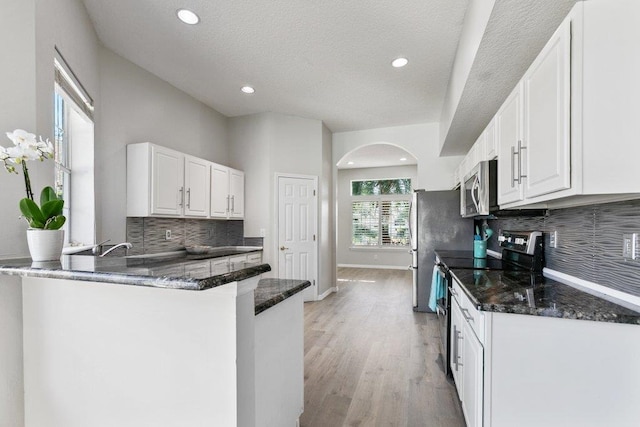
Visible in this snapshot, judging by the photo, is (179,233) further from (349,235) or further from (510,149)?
(349,235)

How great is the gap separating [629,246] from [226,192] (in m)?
4.03

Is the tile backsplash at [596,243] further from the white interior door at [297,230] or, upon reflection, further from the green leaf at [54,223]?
the white interior door at [297,230]

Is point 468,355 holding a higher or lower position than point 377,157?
lower

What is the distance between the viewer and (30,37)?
59.5 inches

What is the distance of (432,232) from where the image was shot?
420 centimetres

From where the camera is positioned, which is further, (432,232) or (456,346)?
(432,232)

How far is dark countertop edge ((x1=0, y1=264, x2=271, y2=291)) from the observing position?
84cm

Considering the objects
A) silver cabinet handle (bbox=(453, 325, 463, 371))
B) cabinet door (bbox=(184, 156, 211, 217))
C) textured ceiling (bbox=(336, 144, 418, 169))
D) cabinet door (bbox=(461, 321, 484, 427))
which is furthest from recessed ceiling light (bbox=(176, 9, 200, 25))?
textured ceiling (bbox=(336, 144, 418, 169))

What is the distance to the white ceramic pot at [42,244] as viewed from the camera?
132 centimetres

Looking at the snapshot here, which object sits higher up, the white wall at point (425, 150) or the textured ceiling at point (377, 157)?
the textured ceiling at point (377, 157)

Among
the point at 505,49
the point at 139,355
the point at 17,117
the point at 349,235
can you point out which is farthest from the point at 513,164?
the point at 349,235

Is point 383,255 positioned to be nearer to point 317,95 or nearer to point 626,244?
point 317,95

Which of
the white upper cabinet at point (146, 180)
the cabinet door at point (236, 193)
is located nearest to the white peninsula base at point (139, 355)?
the white upper cabinet at point (146, 180)

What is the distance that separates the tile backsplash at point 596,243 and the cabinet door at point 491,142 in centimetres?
57
